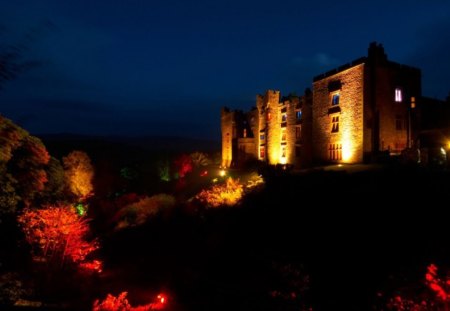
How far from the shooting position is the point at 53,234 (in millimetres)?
19688

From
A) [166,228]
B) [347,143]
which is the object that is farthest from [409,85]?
[166,228]

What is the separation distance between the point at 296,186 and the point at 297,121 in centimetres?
1291

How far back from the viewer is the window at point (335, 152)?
1033 inches

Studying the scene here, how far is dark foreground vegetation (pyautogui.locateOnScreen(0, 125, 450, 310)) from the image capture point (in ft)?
39.7

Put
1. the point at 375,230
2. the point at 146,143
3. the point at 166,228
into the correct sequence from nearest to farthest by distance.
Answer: the point at 375,230 < the point at 166,228 < the point at 146,143

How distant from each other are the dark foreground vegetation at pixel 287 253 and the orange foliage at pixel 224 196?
96cm

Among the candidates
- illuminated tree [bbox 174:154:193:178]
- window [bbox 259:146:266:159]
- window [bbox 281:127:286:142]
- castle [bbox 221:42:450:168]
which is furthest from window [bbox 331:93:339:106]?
illuminated tree [bbox 174:154:193:178]

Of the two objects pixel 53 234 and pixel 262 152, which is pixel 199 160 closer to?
pixel 262 152

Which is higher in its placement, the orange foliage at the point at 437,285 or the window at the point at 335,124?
the window at the point at 335,124

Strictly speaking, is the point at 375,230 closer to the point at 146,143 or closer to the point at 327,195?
the point at 327,195

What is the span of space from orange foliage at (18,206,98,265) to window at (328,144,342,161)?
19566 millimetres

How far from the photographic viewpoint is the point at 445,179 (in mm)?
17312

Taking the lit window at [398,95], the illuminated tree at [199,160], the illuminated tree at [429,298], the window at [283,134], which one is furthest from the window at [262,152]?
the illuminated tree at [429,298]

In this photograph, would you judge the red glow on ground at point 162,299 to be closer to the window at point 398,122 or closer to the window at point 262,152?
the window at point 398,122
